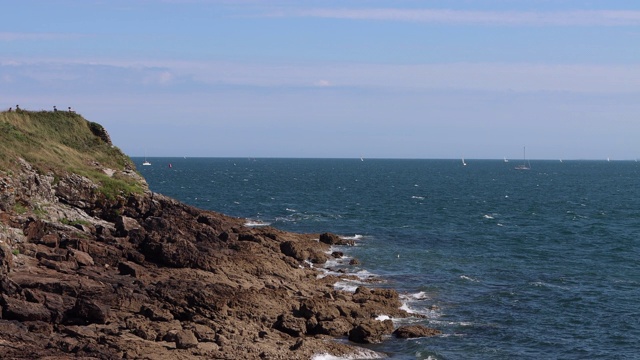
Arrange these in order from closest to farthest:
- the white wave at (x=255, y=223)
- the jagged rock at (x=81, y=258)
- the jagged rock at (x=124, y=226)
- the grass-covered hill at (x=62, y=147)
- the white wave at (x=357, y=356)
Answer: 1. the white wave at (x=357, y=356)
2. the jagged rock at (x=81, y=258)
3. the jagged rock at (x=124, y=226)
4. the grass-covered hill at (x=62, y=147)
5. the white wave at (x=255, y=223)

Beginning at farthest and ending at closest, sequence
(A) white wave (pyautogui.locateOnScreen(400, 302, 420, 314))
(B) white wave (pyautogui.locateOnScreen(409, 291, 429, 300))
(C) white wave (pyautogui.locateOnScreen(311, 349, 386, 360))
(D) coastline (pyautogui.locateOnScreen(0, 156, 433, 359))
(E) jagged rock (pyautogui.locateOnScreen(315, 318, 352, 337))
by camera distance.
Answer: (B) white wave (pyautogui.locateOnScreen(409, 291, 429, 300)) < (A) white wave (pyautogui.locateOnScreen(400, 302, 420, 314)) < (E) jagged rock (pyautogui.locateOnScreen(315, 318, 352, 337)) < (C) white wave (pyautogui.locateOnScreen(311, 349, 386, 360)) < (D) coastline (pyautogui.locateOnScreen(0, 156, 433, 359))

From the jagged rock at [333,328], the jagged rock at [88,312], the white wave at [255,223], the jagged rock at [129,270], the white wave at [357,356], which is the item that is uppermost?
the jagged rock at [129,270]

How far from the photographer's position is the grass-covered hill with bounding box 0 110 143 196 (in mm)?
52969

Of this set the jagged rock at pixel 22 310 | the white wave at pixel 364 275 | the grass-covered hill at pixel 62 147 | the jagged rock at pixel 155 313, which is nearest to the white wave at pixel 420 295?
the white wave at pixel 364 275

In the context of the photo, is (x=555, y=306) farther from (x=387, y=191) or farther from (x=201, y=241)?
(x=387, y=191)

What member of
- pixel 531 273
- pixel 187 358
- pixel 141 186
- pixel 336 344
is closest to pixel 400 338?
pixel 336 344

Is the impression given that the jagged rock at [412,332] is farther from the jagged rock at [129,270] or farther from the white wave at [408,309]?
the jagged rock at [129,270]

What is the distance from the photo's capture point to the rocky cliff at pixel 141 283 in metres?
29.9

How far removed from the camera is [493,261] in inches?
2378

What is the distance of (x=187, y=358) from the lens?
95.1ft

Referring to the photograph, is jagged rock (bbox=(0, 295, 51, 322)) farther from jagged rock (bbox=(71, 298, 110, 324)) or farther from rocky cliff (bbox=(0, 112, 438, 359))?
jagged rock (bbox=(71, 298, 110, 324))

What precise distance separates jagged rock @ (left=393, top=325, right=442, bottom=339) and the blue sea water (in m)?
0.43

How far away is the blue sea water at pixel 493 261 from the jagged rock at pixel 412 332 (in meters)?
0.43

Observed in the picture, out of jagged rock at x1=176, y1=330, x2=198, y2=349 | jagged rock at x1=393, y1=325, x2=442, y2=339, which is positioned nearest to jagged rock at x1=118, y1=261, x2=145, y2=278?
jagged rock at x1=176, y1=330, x2=198, y2=349
